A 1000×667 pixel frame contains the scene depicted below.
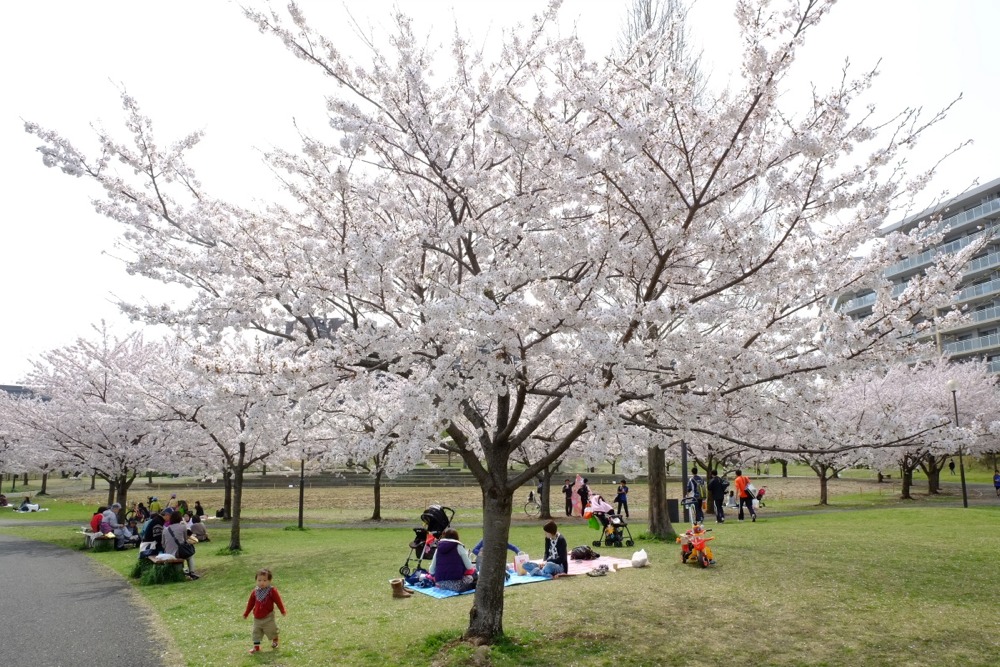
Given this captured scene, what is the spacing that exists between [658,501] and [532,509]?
12593mm

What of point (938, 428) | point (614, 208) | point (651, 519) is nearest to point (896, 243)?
point (938, 428)

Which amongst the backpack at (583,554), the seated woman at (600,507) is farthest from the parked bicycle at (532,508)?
the backpack at (583,554)

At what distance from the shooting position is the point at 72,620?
941cm

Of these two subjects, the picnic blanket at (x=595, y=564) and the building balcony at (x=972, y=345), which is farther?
the building balcony at (x=972, y=345)

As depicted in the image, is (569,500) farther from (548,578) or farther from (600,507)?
(548,578)

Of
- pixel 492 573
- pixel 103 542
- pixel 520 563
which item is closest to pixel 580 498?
pixel 520 563

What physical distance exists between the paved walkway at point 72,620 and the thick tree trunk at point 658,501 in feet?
38.9

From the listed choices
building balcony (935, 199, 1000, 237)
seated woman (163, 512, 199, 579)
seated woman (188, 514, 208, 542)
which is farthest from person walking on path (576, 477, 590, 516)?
building balcony (935, 199, 1000, 237)

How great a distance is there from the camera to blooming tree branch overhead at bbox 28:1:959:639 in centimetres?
629

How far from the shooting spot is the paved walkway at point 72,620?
7621 mm

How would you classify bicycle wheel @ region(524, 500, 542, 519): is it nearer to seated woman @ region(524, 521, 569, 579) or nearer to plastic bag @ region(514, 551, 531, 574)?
plastic bag @ region(514, 551, 531, 574)

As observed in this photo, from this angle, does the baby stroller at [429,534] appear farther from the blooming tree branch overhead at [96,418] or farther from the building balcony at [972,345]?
the building balcony at [972,345]

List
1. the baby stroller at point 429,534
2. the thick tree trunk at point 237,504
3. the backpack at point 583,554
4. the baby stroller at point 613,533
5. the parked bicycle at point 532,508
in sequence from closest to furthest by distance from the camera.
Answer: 1. the baby stroller at point 429,534
2. the backpack at point 583,554
3. the baby stroller at point 613,533
4. the thick tree trunk at point 237,504
5. the parked bicycle at point 532,508

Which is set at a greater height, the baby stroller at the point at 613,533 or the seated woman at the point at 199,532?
the baby stroller at the point at 613,533
